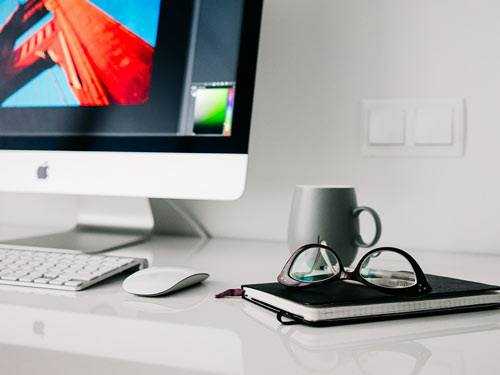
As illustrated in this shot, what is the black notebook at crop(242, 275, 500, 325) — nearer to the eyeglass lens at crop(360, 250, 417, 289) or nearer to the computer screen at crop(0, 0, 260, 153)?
the eyeglass lens at crop(360, 250, 417, 289)

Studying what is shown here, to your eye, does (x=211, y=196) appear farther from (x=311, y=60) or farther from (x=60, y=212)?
(x=60, y=212)

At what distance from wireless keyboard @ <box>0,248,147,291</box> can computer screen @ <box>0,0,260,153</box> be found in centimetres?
20

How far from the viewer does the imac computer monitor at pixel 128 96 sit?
2.57ft

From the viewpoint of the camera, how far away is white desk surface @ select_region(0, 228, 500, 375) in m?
0.38

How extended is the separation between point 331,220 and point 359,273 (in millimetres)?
182

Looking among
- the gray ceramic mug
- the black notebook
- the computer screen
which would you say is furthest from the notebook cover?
the computer screen

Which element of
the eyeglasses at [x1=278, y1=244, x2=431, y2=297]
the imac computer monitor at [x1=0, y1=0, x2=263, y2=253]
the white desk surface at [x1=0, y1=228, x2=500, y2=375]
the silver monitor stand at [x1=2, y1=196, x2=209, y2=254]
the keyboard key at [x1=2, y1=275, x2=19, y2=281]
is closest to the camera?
the white desk surface at [x1=0, y1=228, x2=500, y2=375]

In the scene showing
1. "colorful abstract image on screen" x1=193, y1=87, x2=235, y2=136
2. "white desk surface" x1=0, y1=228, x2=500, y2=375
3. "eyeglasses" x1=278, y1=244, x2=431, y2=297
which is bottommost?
"white desk surface" x1=0, y1=228, x2=500, y2=375

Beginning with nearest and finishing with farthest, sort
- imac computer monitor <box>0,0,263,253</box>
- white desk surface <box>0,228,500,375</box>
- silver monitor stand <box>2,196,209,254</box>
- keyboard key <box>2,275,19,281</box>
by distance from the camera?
white desk surface <box>0,228,500,375</box>
keyboard key <box>2,275,19,281</box>
imac computer monitor <box>0,0,263,253</box>
silver monitor stand <box>2,196,209,254</box>

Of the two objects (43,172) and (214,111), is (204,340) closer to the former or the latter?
(214,111)

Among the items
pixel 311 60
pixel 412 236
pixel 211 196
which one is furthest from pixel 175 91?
pixel 412 236

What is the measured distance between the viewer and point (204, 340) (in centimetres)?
44

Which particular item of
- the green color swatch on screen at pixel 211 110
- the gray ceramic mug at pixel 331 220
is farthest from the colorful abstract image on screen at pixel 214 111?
the gray ceramic mug at pixel 331 220

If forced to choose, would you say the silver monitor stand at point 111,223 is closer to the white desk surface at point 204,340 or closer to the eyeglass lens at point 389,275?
the white desk surface at point 204,340
